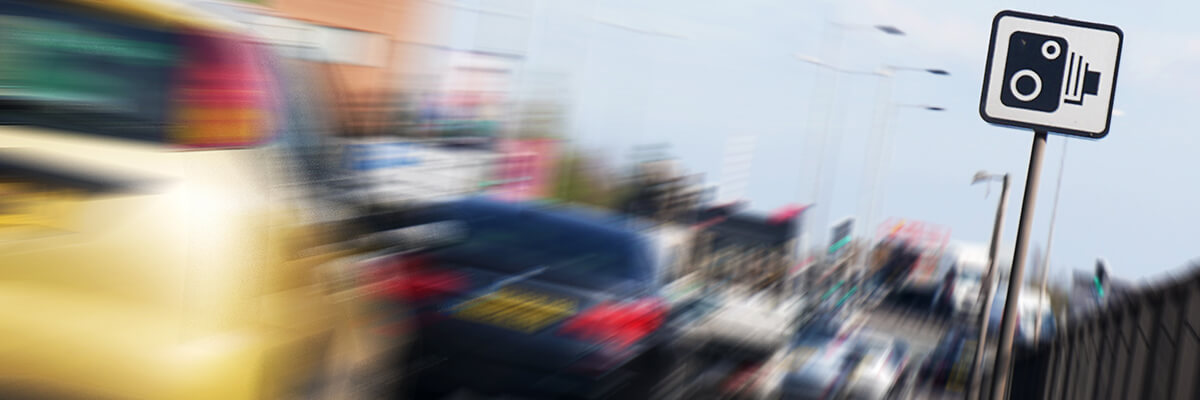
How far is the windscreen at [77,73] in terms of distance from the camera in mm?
2990

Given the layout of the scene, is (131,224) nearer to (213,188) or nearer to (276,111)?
→ (213,188)

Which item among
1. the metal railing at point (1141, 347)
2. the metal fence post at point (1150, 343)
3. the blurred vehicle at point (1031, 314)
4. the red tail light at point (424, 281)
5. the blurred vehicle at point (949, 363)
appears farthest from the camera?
the blurred vehicle at point (1031, 314)

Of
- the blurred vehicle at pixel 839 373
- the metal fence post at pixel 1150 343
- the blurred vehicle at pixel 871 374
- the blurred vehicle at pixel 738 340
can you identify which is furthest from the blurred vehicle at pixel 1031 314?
the metal fence post at pixel 1150 343

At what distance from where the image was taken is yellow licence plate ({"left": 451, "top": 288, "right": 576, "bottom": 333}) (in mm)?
7953

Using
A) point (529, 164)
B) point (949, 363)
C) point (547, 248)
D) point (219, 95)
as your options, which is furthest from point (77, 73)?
point (949, 363)

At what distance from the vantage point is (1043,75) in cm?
718

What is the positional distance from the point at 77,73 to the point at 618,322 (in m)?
5.92

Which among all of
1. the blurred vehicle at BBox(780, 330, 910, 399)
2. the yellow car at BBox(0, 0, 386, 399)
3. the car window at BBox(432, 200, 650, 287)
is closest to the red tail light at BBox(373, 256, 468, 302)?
the car window at BBox(432, 200, 650, 287)

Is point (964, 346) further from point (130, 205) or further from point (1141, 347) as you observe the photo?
point (130, 205)

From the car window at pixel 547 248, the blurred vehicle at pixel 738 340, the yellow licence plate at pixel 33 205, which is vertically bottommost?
the blurred vehicle at pixel 738 340

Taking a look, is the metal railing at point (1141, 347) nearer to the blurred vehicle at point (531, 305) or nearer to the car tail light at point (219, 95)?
the blurred vehicle at point (531, 305)

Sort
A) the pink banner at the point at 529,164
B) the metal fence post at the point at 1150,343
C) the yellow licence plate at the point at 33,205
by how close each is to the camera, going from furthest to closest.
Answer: the pink banner at the point at 529,164
the metal fence post at the point at 1150,343
the yellow licence plate at the point at 33,205

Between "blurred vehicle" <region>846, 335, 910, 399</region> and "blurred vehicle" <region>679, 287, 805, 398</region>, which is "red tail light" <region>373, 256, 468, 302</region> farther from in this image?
"blurred vehicle" <region>846, 335, 910, 399</region>

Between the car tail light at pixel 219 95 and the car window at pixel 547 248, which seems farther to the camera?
the car window at pixel 547 248
